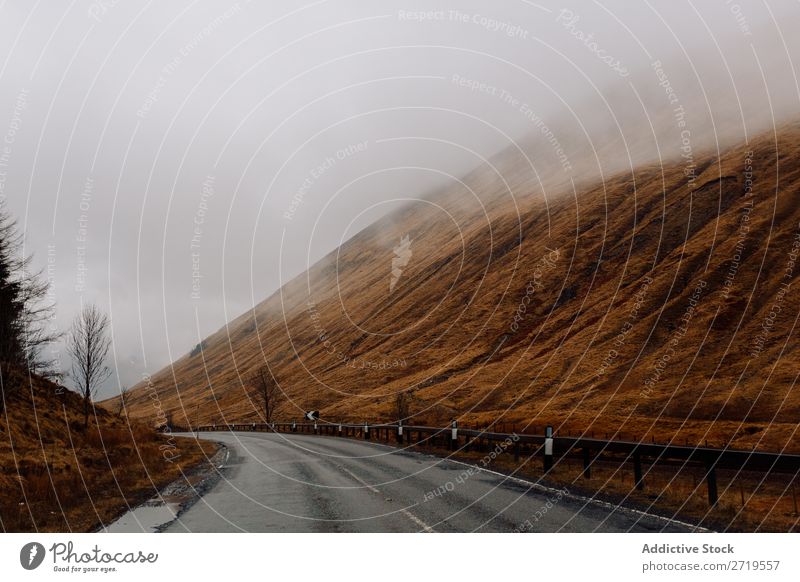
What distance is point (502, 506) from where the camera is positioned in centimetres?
1103

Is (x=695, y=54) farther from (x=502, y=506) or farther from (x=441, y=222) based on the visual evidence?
(x=502, y=506)

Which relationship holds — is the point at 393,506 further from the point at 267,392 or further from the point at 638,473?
the point at 267,392

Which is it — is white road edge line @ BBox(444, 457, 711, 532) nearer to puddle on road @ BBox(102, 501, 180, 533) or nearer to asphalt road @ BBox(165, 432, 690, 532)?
asphalt road @ BBox(165, 432, 690, 532)

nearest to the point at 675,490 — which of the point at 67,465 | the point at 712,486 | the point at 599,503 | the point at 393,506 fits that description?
the point at 712,486

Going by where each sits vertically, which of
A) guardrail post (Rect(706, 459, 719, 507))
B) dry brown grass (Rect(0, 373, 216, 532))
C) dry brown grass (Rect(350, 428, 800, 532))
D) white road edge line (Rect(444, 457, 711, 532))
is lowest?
dry brown grass (Rect(350, 428, 800, 532))

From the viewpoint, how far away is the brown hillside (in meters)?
57.1

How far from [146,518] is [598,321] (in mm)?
83347

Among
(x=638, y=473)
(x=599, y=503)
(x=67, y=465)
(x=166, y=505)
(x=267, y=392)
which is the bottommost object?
(x=599, y=503)

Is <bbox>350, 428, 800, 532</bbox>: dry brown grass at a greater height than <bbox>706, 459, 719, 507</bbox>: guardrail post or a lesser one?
lesser

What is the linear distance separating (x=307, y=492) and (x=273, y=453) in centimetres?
1336

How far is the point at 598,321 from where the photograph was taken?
86438 mm

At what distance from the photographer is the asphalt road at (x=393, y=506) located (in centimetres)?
952

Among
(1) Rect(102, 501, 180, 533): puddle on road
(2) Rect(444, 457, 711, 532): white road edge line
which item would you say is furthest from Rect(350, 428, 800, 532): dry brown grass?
(1) Rect(102, 501, 180, 533): puddle on road

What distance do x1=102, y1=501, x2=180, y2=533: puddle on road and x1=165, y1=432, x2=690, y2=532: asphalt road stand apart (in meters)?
0.31
